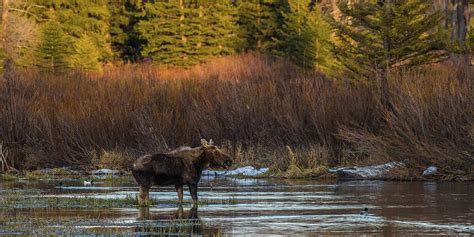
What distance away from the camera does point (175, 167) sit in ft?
58.8

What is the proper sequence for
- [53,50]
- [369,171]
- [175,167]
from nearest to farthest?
[175,167], [369,171], [53,50]

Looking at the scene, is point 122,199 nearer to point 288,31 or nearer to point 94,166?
point 94,166

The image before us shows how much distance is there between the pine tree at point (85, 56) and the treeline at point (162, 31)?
6 cm

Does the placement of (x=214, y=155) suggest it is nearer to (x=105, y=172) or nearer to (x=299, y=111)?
(x=105, y=172)

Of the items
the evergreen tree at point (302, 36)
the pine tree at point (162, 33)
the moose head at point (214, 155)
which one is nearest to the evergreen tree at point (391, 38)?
the moose head at point (214, 155)

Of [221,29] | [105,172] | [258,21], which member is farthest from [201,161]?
[258,21]

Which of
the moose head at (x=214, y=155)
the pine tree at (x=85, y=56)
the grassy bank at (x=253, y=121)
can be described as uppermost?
the pine tree at (x=85, y=56)

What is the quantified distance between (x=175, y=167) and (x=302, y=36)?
4533 cm

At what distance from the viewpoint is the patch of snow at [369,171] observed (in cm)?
2483

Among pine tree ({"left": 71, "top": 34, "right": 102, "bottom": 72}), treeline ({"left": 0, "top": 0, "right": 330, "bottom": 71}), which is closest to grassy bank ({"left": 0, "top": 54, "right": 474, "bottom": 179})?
pine tree ({"left": 71, "top": 34, "right": 102, "bottom": 72})

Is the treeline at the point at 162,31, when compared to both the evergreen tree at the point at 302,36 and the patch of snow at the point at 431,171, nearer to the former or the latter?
the evergreen tree at the point at 302,36

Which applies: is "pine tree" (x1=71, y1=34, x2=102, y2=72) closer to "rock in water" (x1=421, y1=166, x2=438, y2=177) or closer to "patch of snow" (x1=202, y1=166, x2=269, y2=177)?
"patch of snow" (x1=202, y1=166, x2=269, y2=177)

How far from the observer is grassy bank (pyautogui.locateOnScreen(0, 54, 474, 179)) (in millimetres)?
25312

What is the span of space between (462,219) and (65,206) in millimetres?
6431
